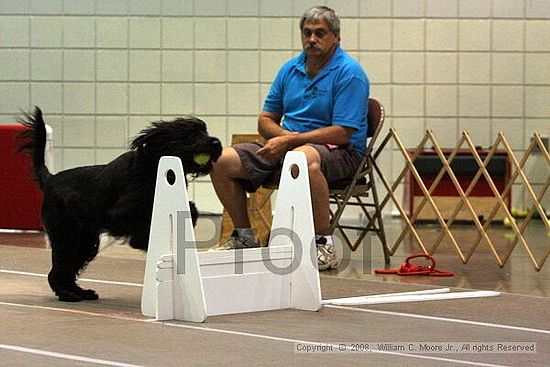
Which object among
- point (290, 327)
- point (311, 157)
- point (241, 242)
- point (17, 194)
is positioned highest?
point (311, 157)

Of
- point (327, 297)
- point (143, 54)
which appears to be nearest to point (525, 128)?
point (143, 54)

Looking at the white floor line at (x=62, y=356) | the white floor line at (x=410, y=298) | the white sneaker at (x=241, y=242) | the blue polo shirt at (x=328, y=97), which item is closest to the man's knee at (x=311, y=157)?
the blue polo shirt at (x=328, y=97)

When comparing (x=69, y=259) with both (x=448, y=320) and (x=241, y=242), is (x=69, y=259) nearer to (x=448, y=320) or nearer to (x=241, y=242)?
(x=241, y=242)

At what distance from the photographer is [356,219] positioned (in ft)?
30.8

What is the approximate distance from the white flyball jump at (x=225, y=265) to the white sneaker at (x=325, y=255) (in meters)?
1.07

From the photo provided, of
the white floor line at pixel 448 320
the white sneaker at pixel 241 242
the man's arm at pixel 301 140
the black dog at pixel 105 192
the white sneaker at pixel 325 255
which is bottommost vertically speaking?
Result: the white floor line at pixel 448 320

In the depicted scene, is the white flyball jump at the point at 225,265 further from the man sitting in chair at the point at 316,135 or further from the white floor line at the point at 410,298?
the man sitting in chair at the point at 316,135

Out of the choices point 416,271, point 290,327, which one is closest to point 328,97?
point 416,271

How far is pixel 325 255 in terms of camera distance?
5977mm

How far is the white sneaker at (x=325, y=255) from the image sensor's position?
5.96 meters

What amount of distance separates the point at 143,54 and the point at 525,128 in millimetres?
3181

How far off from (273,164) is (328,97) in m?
0.46

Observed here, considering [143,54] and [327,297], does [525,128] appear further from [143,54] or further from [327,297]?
[327,297]

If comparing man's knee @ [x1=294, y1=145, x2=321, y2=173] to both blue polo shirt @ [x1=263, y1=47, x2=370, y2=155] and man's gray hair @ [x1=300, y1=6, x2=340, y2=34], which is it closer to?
blue polo shirt @ [x1=263, y1=47, x2=370, y2=155]
